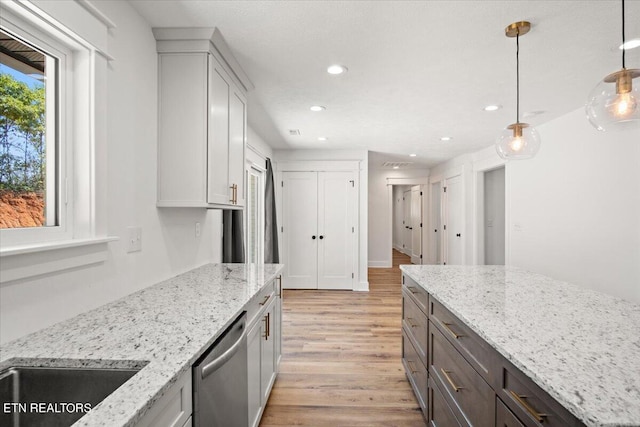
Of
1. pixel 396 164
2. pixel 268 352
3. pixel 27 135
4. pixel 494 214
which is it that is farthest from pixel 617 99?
pixel 396 164

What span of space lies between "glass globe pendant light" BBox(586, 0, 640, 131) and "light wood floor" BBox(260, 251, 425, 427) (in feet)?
6.42

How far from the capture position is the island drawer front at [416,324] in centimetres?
204

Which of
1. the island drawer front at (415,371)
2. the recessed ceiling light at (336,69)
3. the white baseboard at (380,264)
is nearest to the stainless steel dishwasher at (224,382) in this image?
the island drawer front at (415,371)

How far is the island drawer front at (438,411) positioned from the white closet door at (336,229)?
151 inches

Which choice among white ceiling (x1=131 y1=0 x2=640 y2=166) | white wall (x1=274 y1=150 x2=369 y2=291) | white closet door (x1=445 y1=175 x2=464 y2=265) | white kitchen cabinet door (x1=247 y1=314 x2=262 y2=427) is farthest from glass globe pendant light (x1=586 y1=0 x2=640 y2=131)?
white closet door (x1=445 y1=175 x2=464 y2=265)

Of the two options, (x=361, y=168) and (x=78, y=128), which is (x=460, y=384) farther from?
(x=361, y=168)

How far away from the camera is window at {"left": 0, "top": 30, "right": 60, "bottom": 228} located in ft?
3.91

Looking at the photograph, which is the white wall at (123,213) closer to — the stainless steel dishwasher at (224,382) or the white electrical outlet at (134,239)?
the white electrical outlet at (134,239)

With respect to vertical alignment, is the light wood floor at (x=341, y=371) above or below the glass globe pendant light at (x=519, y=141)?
below

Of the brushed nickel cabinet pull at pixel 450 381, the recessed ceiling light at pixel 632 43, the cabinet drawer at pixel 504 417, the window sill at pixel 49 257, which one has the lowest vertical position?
the brushed nickel cabinet pull at pixel 450 381

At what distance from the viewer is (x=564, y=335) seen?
1170 mm

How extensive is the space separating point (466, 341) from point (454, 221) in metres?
5.42

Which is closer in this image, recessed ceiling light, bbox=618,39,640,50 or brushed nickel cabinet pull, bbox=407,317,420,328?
recessed ceiling light, bbox=618,39,640,50

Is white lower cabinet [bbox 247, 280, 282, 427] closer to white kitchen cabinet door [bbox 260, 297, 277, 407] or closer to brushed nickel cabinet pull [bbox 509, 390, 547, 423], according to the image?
white kitchen cabinet door [bbox 260, 297, 277, 407]
